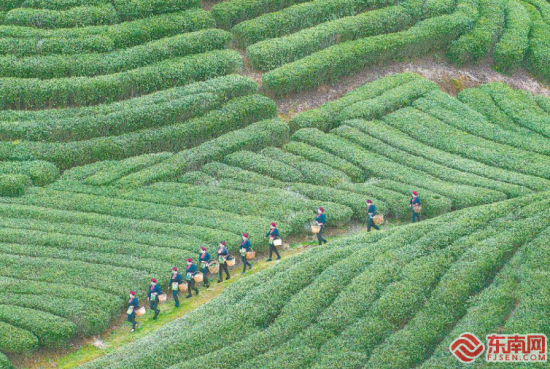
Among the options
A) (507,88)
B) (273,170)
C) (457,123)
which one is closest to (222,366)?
(273,170)

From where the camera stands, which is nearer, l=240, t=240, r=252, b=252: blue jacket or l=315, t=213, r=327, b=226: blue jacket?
l=240, t=240, r=252, b=252: blue jacket

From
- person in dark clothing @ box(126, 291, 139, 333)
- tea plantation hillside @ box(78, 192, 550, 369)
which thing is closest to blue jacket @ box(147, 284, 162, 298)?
person in dark clothing @ box(126, 291, 139, 333)

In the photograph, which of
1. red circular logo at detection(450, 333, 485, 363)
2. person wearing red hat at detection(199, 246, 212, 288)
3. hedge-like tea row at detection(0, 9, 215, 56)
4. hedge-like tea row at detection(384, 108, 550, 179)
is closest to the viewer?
red circular logo at detection(450, 333, 485, 363)

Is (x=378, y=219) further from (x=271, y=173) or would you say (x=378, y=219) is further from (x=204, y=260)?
(x=204, y=260)

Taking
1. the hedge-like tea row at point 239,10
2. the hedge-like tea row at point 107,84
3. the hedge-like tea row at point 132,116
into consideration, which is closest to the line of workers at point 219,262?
the hedge-like tea row at point 132,116

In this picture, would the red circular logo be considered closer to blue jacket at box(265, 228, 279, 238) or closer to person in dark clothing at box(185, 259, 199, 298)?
blue jacket at box(265, 228, 279, 238)

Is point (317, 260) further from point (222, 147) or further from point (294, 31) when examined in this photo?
point (294, 31)
